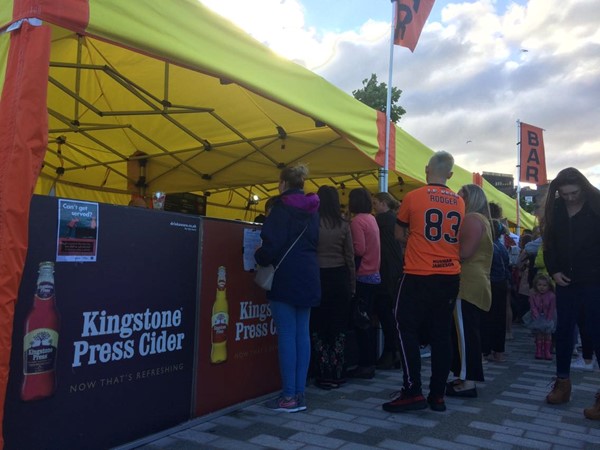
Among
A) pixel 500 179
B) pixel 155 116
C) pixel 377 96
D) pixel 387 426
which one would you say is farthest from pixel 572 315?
pixel 500 179

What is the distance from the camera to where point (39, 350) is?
2.22 meters

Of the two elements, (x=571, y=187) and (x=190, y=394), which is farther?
(x=571, y=187)

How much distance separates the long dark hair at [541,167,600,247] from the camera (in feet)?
11.9

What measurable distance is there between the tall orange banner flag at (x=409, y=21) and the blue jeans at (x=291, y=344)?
391 cm

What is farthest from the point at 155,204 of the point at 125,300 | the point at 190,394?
the point at 190,394

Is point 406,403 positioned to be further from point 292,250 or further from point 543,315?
point 543,315

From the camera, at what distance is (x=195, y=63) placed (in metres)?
2.72

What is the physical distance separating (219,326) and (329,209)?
1.38 meters


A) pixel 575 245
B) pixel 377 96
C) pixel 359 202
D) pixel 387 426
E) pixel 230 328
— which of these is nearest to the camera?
pixel 387 426

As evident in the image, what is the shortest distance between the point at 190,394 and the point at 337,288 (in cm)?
147

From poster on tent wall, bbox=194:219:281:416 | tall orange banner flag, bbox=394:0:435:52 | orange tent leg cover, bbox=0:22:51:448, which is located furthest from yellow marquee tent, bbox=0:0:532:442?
tall orange banner flag, bbox=394:0:435:52

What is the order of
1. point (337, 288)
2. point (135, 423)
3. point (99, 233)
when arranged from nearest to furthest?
point (99, 233)
point (135, 423)
point (337, 288)

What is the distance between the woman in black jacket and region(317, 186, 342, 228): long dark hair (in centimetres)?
166

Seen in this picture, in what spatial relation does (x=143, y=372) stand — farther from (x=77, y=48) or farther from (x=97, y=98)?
(x=97, y=98)
